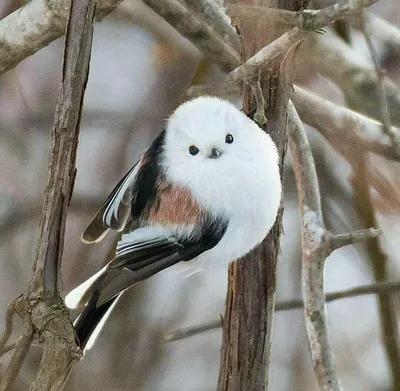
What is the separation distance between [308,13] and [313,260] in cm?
39

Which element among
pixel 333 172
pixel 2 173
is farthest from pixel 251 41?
pixel 2 173

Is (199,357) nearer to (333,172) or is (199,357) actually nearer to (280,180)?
(333,172)

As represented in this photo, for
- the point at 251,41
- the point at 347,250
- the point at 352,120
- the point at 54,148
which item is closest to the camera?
the point at 54,148

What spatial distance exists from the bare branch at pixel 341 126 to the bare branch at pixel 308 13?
Answer: 0.42 metres

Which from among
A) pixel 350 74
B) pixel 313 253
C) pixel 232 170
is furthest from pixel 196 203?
pixel 350 74

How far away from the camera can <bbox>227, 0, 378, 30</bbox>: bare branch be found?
2.17 feet

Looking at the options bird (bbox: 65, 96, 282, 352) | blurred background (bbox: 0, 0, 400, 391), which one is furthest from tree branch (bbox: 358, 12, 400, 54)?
bird (bbox: 65, 96, 282, 352)

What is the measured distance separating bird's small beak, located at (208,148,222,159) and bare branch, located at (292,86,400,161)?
0.85 feet

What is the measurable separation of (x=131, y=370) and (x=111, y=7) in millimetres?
985

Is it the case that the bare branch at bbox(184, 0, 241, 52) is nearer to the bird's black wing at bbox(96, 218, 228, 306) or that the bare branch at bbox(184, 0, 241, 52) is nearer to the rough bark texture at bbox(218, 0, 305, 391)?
the rough bark texture at bbox(218, 0, 305, 391)

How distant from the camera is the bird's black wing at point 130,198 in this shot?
0.97 m

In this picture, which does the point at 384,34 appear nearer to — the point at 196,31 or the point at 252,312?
the point at 196,31

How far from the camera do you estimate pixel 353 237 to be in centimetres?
84

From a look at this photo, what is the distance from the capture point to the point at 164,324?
1714 millimetres
